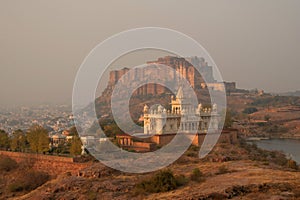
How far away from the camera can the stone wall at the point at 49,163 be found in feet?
63.2

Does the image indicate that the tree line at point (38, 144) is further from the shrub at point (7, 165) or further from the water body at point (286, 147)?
the water body at point (286, 147)

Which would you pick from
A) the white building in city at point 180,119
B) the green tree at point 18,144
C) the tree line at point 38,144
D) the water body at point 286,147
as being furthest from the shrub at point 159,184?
the water body at point 286,147

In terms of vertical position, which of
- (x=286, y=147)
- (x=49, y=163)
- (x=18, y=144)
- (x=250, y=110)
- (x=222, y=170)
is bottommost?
(x=286, y=147)

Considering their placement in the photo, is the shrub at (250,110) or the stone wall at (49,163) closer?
the stone wall at (49,163)

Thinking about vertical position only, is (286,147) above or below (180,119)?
below

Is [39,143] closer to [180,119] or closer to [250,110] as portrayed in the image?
[180,119]

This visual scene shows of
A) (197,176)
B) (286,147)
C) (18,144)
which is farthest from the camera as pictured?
(286,147)

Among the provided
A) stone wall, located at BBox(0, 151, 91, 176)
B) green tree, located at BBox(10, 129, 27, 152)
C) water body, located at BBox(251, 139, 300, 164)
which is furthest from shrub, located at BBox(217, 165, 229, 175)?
water body, located at BBox(251, 139, 300, 164)

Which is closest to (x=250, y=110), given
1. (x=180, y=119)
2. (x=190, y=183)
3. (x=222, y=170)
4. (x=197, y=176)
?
(x=180, y=119)

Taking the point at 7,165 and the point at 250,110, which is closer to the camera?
the point at 7,165

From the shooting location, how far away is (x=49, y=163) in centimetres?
2122

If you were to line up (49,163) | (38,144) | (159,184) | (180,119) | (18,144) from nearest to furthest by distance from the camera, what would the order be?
(159,184)
(49,163)
(38,144)
(180,119)
(18,144)

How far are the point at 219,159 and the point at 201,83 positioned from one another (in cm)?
5712

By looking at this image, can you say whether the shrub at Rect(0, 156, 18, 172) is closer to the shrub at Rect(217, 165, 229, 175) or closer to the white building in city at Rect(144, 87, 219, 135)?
the white building in city at Rect(144, 87, 219, 135)
